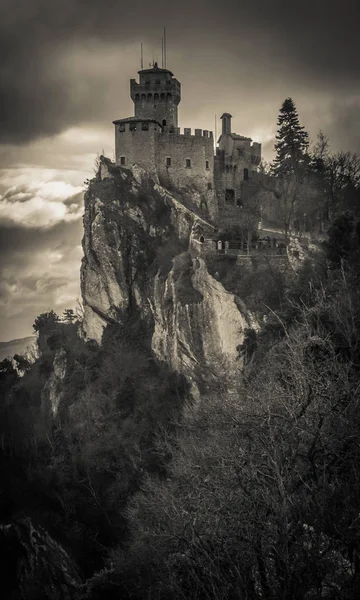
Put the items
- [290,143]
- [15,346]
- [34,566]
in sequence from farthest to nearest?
[15,346], [290,143], [34,566]

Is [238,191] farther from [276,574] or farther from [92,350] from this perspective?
[276,574]

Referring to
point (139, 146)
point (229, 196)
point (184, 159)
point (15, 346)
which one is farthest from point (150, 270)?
point (15, 346)

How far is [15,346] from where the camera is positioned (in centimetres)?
8175

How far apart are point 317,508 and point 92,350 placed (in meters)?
Result: 42.1

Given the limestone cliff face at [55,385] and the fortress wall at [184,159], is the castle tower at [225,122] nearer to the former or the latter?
the fortress wall at [184,159]

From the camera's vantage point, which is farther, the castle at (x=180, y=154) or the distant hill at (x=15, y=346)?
the distant hill at (x=15, y=346)

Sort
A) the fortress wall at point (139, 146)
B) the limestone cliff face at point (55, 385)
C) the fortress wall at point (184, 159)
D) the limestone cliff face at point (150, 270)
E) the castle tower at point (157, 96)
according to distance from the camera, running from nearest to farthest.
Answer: the limestone cliff face at point (150, 270) < the fortress wall at point (139, 146) < the fortress wall at point (184, 159) < the castle tower at point (157, 96) < the limestone cliff face at point (55, 385)

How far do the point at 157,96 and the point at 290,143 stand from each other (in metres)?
12.4

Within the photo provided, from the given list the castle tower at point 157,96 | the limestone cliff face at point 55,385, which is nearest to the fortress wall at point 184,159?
the castle tower at point 157,96

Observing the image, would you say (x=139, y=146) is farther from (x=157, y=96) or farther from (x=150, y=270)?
(x=150, y=270)

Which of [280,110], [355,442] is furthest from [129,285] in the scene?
[355,442]

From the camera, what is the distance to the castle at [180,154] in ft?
173

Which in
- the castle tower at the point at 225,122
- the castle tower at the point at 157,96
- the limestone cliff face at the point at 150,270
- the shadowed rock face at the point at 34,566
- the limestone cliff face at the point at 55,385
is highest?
the castle tower at the point at 157,96

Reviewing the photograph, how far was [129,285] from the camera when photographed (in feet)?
172
